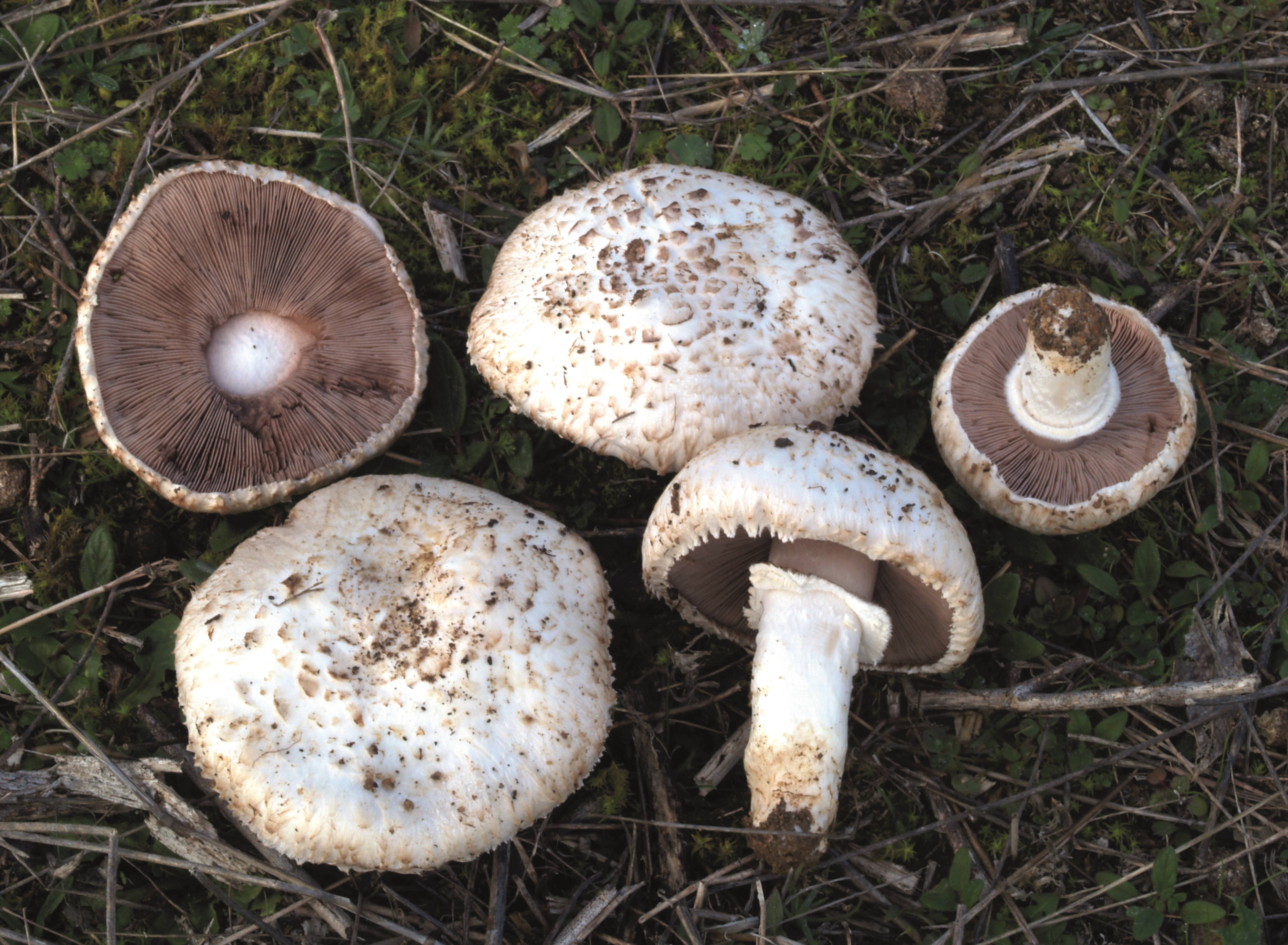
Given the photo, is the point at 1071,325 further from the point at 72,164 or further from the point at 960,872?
the point at 72,164

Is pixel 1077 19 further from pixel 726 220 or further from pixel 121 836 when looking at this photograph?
pixel 121 836

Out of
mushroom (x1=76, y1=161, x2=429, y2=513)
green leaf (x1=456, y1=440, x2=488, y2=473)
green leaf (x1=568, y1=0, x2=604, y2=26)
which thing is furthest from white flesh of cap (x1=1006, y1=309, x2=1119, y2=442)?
green leaf (x1=568, y1=0, x2=604, y2=26)

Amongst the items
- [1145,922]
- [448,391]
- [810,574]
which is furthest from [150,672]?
[1145,922]

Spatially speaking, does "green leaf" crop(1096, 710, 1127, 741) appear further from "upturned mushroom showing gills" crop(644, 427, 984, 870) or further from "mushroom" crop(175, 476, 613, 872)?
"mushroom" crop(175, 476, 613, 872)

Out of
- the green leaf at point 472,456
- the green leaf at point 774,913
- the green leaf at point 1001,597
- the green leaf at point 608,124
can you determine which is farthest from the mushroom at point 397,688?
the green leaf at point 608,124

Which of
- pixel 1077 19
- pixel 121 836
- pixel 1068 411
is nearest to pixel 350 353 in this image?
pixel 121 836

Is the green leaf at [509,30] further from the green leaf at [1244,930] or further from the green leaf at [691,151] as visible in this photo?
the green leaf at [1244,930]
